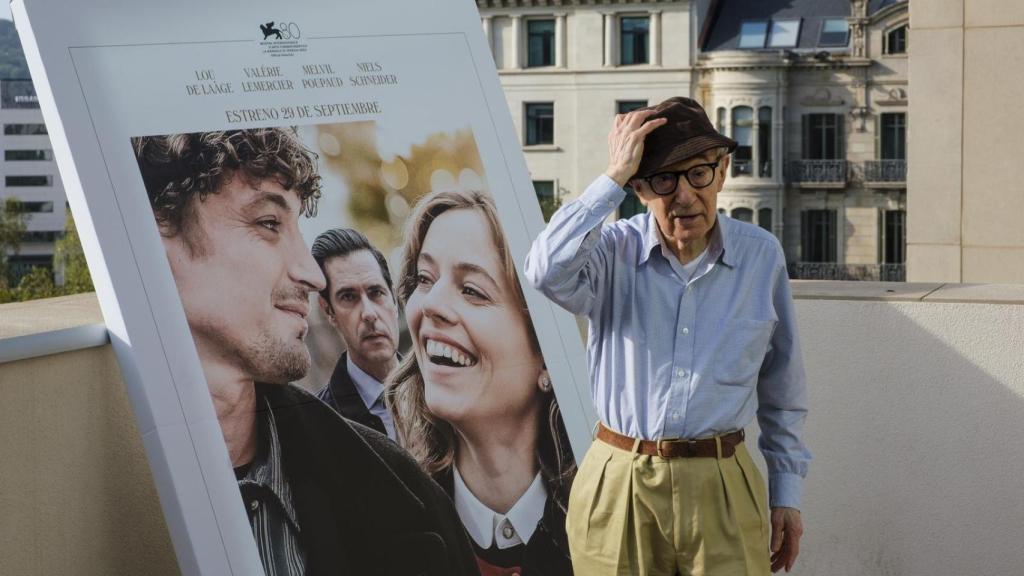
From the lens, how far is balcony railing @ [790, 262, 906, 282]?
5275 centimetres

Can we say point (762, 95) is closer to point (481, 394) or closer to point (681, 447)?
point (481, 394)

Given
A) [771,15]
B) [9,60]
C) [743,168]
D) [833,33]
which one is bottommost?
[743,168]

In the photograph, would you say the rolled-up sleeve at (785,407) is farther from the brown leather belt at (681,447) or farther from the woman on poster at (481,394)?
the woman on poster at (481,394)

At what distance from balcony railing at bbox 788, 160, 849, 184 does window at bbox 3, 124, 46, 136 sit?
60.6m

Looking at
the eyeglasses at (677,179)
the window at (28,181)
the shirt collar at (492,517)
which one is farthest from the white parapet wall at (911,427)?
the window at (28,181)

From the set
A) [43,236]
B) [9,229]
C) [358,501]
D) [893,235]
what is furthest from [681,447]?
[43,236]

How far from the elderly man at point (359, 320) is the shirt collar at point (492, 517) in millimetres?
266

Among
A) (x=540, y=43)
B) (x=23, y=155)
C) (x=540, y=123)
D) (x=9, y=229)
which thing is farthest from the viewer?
(x=23, y=155)

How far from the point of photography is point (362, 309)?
3.84 metres

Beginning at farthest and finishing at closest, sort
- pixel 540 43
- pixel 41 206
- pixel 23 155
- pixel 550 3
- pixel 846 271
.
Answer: pixel 23 155, pixel 41 206, pixel 540 43, pixel 550 3, pixel 846 271

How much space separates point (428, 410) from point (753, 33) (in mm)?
53210

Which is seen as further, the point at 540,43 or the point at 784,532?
the point at 540,43

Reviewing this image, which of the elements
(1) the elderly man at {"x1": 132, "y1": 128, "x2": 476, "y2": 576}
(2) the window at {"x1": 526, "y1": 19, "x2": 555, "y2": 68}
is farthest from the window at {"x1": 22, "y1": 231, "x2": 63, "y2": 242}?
(1) the elderly man at {"x1": 132, "y1": 128, "x2": 476, "y2": 576}

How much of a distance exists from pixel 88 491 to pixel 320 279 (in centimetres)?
77
